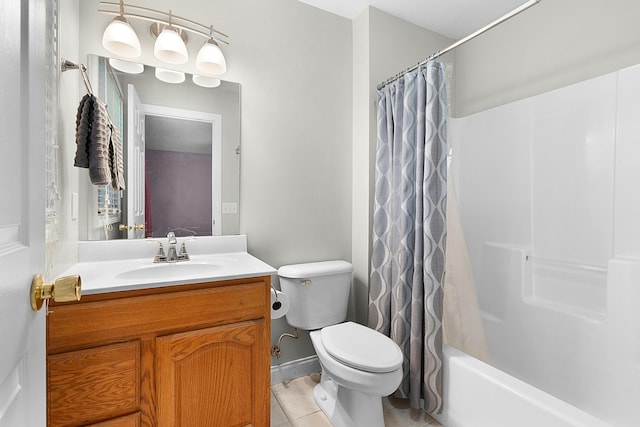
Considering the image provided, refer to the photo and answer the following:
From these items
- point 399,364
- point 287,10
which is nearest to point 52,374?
point 399,364

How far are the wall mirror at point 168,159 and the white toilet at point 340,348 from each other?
0.56 metres

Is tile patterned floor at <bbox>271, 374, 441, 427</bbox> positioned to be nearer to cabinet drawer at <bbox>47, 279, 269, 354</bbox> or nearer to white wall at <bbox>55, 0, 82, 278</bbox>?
cabinet drawer at <bbox>47, 279, 269, 354</bbox>

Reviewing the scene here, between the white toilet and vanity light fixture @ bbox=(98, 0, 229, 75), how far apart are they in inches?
48.4

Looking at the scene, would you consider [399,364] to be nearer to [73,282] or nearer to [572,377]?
[572,377]

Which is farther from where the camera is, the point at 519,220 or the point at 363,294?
the point at 363,294

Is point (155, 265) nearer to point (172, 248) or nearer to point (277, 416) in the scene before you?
point (172, 248)

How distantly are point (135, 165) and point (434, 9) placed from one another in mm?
2059

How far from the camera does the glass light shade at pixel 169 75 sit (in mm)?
1687

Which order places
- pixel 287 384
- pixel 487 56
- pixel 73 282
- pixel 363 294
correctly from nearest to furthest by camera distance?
pixel 73 282
pixel 287 384
pixel 363 294
pixel 487 56

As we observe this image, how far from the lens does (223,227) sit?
6.07ft

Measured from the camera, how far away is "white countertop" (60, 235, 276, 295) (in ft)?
3.97

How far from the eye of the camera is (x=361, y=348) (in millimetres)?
1511

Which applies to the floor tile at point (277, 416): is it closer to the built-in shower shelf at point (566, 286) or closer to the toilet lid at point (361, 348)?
the toilet lid at point (361, 348)

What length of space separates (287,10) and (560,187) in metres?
1.92
